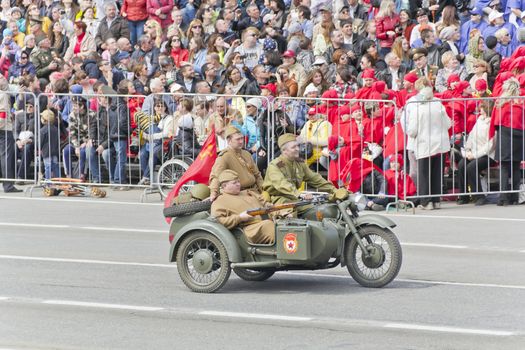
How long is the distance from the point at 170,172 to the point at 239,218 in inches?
333

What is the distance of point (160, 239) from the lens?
17.8 meters

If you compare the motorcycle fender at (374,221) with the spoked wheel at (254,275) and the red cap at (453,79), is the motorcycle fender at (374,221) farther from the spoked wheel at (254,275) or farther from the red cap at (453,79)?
the red cap at (453,79)

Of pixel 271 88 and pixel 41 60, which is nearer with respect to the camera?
pixel 271 88

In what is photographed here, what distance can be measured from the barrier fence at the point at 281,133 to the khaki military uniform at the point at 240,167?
579 centimetres

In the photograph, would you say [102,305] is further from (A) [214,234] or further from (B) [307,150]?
(B) [307,150]

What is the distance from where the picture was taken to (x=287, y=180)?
14.5m

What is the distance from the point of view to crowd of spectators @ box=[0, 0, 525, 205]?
2069cm

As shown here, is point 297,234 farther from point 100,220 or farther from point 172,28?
point 172,28

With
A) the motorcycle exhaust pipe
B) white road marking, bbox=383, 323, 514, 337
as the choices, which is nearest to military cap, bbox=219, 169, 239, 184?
the motorcycle exhaust pipe

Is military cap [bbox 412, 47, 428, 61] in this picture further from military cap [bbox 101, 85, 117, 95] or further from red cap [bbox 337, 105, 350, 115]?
military cap [bbox 101, 85, 117, 95]

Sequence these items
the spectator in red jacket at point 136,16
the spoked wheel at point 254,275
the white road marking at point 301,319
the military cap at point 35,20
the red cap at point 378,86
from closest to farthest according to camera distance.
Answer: the white road marking at point 301,319, the spoked wheel at point 254,275, the red cap at point 378,86, the spectator in red jacket at point 136,16, the military cap at point 35,20

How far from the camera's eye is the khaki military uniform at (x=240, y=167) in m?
14.4

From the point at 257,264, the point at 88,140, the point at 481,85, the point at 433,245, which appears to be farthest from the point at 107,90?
the point at 257,264

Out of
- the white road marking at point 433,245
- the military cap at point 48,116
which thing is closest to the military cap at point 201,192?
the white road marking at point 433,245
